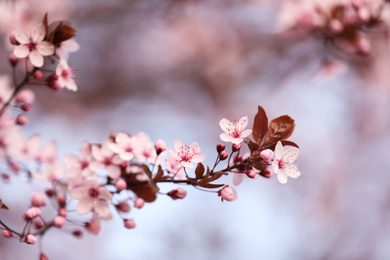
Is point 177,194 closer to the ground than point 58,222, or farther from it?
farther from it

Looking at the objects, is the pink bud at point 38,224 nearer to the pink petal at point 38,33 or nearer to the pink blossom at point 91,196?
the pink blossom at point 91,196

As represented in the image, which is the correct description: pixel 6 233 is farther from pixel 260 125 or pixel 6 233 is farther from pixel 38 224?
pixel 260 125

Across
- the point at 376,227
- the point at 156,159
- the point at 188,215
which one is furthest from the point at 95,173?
the point at 376,227

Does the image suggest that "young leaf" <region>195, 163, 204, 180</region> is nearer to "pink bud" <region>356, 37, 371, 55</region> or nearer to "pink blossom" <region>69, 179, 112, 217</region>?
"pink blossom" <region>69, 179, 112, 217</region>

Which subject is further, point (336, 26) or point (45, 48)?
point (336, 26)

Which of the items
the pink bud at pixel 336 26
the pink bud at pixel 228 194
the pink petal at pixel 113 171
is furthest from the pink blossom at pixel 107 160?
the pink bud at pixel 336 26

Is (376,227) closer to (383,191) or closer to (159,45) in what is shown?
(383,191)

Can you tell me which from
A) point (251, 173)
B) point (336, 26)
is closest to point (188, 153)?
point (251, 173)

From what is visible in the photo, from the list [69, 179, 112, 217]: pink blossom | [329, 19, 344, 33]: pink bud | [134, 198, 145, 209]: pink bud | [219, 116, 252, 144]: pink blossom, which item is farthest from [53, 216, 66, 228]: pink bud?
[329, 19, 344, 33]: pink bud
